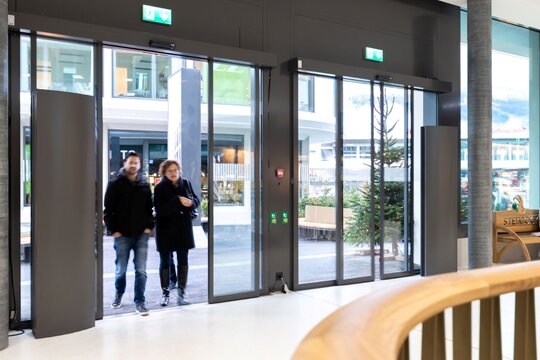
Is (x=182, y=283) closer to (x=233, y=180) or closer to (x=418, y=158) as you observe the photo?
(x=233, y=180)

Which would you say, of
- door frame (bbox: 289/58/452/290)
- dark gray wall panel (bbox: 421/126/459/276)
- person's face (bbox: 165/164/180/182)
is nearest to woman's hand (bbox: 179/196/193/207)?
person's face (bbox: 165/164/180/182)

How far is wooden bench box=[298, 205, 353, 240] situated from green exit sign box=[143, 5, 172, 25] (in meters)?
2.74

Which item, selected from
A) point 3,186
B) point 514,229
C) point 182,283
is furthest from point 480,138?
point 3,186

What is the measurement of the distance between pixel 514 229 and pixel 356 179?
10.3 ft

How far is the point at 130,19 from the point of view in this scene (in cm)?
461

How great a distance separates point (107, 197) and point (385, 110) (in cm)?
397

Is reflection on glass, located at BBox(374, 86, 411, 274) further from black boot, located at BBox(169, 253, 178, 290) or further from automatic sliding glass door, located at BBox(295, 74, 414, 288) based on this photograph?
black boot, located at BBox(169, 253, 178, 290)

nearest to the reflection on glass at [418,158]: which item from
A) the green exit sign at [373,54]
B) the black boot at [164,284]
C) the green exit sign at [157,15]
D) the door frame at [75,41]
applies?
the green exit sign at [373,54]

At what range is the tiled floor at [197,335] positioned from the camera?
3557mm

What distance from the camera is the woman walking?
16.0ft

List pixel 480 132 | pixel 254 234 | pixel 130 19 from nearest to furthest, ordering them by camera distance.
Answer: pixel 130 19 < pixel 254 234 < pixel 480 132

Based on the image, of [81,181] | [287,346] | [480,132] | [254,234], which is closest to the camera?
[287,346]

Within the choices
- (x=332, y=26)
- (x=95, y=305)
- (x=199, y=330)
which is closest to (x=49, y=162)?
(x=95, y=305)

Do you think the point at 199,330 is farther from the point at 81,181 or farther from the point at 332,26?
the point at 332,26
